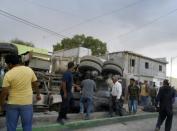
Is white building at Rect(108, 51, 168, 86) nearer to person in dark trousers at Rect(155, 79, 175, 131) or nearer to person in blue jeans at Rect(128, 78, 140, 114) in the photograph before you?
person in blue jeans at Rect(128, 78, 140, 114)

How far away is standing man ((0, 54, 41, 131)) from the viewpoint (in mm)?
6094

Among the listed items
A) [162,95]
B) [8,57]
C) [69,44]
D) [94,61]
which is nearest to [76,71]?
[94,61]

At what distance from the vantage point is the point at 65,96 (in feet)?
33.6

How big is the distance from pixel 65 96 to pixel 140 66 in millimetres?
38183

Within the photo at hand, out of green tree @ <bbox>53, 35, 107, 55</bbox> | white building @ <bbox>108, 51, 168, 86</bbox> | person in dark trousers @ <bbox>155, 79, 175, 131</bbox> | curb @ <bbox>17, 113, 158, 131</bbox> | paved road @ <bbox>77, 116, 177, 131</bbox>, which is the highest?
green tree @ <bbox>53, 35, 107, 55</bbox>

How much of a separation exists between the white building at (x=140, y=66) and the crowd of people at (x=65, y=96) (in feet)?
71.2

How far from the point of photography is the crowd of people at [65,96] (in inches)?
241

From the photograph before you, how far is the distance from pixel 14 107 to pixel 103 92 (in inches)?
411

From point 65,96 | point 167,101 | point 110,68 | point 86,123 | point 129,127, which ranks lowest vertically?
point 129,127

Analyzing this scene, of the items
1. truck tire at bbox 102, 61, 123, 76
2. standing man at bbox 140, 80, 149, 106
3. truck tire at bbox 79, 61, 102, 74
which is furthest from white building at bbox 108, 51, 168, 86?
truck tire at bbox 79, 61, 102, 74

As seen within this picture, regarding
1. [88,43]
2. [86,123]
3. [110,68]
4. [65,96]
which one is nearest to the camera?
[65,96]

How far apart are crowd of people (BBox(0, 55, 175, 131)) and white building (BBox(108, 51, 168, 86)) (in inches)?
854

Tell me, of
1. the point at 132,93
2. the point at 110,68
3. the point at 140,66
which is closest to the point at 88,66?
the point at 110,68

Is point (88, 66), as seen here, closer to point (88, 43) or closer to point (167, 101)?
point (167, 101)
